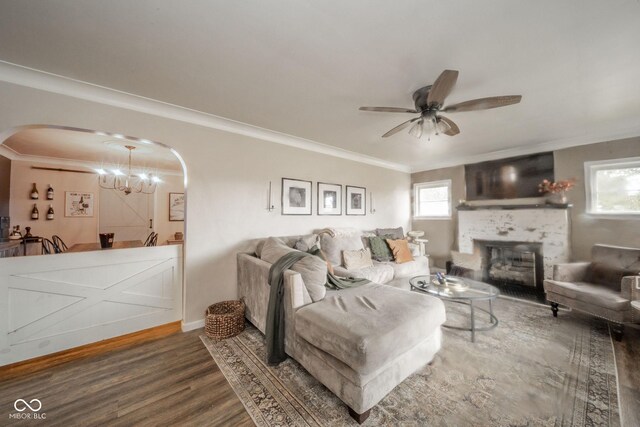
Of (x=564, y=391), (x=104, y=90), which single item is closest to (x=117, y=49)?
(x=104, y=90)

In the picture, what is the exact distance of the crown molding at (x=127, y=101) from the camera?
1.84m

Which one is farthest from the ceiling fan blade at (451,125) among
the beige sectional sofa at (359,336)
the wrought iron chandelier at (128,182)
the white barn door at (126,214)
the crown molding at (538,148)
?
the white barn door at (126,214)

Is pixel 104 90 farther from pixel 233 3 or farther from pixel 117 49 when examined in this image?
pixel 233 3

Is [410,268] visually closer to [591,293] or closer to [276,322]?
[591,293]

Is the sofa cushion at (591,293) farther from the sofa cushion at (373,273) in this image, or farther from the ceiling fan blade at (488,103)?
the ceiling fan blade at (488,103)

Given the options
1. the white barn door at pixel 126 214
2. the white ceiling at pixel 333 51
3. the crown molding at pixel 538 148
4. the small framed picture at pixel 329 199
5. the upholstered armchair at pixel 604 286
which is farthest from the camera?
the white barn door at pixel 126 214

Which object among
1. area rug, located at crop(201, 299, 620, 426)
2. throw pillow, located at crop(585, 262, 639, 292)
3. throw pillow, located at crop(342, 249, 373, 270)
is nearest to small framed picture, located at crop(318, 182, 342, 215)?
throw pillow, located at crop(342, 249, 373, 270)

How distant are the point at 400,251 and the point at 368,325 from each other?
8.59ft

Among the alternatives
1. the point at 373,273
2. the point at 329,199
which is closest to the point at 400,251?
the point at 373,273

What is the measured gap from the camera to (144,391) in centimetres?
164

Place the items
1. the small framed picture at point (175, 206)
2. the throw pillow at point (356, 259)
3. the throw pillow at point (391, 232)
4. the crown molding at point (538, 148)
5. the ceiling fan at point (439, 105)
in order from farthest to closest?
1. the small framed picture at point (175, 206)
2. the throw pillow at point (391, 232)
3. the throw pillow at point (356, 259)
4. the crown molding at point (538, 148)
5. the ceiling fan at point (439, 105)

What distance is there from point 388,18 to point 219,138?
2300 millimetres

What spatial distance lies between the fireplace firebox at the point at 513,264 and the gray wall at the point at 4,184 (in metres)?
8.49

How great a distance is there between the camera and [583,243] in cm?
338
